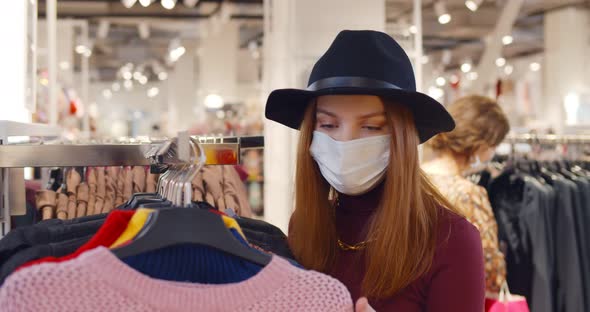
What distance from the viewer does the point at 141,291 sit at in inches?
38.5

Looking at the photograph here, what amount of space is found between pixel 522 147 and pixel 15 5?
5.29 meters

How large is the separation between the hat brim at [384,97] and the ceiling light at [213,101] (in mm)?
11072

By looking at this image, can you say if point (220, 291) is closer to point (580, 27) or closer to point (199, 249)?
point (199, 249)

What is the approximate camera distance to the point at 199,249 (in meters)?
1.18

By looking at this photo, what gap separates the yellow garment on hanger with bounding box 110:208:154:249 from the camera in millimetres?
1060

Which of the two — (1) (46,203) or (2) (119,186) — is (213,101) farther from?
(1) (46,203)

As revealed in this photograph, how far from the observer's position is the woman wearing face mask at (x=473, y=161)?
8.85 feet

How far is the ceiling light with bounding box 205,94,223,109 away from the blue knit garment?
11.6 meters

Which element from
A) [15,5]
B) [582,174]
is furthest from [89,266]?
[582,174]

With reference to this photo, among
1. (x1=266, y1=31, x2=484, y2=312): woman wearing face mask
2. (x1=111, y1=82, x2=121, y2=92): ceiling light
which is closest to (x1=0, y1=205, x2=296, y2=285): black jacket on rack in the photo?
(x1=266, y1=31, x2=484, y2=312): woman wearing face mask

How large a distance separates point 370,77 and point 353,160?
20 centimetres

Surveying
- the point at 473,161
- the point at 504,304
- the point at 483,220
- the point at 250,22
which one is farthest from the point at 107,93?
the point at 504,304

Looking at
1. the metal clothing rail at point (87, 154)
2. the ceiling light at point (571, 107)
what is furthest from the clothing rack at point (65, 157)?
the ceiling light at point (571, 107)

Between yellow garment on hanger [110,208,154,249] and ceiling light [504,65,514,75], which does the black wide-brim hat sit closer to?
yellow garment on hanger [110,208,154,249]
